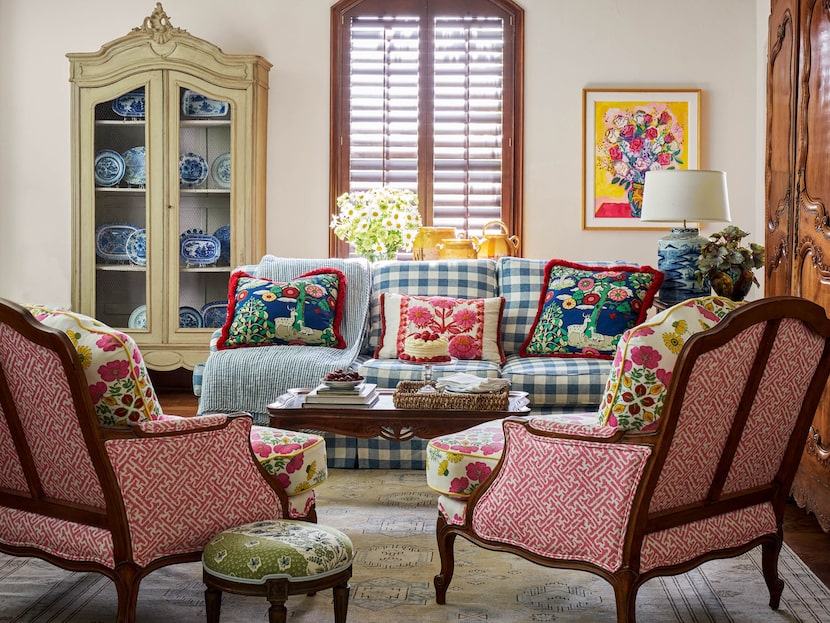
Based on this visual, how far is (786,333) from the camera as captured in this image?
84.2 inches

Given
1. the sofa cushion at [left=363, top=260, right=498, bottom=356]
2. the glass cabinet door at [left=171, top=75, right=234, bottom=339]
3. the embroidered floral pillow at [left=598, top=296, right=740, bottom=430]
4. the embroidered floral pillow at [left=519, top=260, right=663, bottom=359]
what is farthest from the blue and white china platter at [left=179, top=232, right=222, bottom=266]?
the embroidered floral pillow at [left=598, top=296, right=740, bottom=430]

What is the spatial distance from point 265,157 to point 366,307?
1.69 m

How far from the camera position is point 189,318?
5488 millimetres

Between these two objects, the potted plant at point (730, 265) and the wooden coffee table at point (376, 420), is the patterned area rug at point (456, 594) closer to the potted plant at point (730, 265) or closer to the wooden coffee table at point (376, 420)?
the wooden coffee table at point (376, 420)

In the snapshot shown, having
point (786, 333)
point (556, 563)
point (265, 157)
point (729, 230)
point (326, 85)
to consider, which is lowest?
point (556, 563)

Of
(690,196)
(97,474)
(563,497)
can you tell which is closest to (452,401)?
(563,497)

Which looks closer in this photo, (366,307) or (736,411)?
(736,411)

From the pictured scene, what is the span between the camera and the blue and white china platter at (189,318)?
548 cm

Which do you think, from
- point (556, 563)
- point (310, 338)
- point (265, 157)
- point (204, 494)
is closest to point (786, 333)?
point (556, 563)

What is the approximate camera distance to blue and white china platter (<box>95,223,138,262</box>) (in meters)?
5.49

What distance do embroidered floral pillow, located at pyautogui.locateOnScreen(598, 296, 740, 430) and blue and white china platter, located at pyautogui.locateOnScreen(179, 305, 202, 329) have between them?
12.4 feet

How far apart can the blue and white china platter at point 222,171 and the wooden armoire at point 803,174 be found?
119 inches

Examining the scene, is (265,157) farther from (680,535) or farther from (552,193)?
(680,535)

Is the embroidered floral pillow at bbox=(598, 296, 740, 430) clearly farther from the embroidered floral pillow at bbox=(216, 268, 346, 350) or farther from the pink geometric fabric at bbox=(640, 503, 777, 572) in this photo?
the embroidered floral pillow at bbox=(216, 268, 346, 350)
